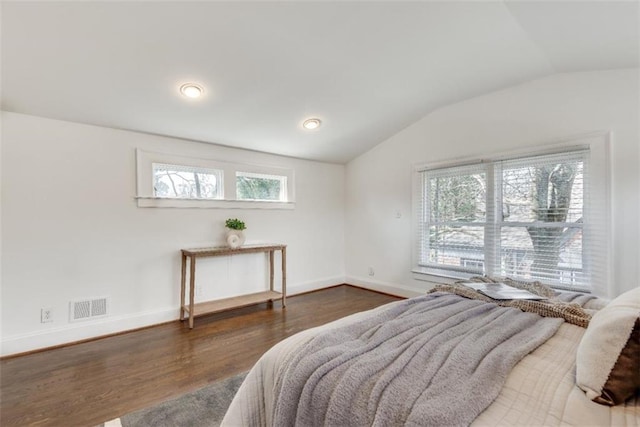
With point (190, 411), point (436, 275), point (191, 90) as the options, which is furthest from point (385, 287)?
point (191, 90)

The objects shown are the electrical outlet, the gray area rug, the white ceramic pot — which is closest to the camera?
the gray area rug

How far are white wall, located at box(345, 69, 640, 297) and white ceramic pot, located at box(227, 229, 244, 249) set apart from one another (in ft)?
6.56

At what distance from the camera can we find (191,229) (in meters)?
3.42

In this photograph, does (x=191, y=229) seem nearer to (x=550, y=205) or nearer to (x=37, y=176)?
(x=37, y=176)

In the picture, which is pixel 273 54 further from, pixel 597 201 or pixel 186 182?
pixel 597 201

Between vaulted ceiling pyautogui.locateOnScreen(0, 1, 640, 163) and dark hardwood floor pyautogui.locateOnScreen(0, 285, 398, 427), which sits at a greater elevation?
vaulted ceiling pyautogui.locateOnScreen(0, 1, 640, 163)

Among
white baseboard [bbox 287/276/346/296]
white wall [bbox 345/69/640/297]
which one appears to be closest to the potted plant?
white baseboard [bbox 287/276/346/296]

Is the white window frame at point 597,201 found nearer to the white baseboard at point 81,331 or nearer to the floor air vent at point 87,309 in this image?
the white baseboard at point 81,331

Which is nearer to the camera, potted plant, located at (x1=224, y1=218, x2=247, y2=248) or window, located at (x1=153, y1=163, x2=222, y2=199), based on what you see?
window, located at (x1=153, y1=163, x2=222, y2=199)

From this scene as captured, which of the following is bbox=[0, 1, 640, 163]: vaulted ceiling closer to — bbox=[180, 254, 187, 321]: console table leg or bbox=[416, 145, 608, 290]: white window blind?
bbox=[416, 145, 608, 290]: white window blind

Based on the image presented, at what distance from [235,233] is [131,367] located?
5.23ft

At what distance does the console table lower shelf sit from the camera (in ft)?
10.4

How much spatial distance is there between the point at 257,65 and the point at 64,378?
272cm

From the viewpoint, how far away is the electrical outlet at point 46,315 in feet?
8.54
